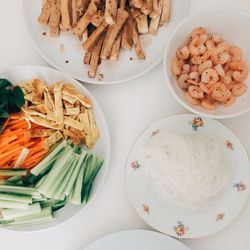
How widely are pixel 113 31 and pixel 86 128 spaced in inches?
10.4

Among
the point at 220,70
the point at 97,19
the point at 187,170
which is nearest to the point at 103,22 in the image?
the point at 97,19

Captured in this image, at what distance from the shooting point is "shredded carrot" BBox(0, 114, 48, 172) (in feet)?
4.46

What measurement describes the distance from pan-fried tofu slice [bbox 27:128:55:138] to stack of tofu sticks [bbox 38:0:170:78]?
0.19 m

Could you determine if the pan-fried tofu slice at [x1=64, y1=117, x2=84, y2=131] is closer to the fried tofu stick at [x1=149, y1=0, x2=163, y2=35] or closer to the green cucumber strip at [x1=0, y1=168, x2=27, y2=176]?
the green cucumber strip at [x1=0, y1=168, x2=27, y2=176]

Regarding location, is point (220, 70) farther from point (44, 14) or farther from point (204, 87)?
point (44, 14)

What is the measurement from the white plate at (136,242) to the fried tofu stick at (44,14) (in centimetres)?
59

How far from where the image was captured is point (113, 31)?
4.59ft

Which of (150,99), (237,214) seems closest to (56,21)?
(150,99)

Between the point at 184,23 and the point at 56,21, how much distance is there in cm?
34

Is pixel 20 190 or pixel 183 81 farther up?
pixel 183 81

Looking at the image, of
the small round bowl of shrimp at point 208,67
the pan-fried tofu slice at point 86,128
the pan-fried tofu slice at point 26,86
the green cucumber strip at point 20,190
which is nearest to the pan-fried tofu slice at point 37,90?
the pan-fried tofu slice at point 26,86

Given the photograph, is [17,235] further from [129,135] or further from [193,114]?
[193,114]

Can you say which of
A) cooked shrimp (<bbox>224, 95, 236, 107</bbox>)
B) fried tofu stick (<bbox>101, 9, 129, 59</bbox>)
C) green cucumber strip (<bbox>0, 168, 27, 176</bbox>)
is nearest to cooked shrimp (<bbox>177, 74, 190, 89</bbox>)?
cooked shrimp (<bbox>224, 95, 236, 107</bbox>)

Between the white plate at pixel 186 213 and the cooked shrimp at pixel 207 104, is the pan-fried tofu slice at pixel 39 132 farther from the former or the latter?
the cooked shrimp at pixel 207 104
